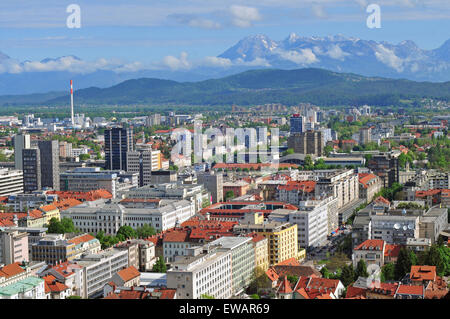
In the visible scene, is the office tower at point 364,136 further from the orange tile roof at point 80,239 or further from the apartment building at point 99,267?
the apartment building at point 99,267

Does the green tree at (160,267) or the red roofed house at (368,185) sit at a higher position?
the red roofed house at (368,185)

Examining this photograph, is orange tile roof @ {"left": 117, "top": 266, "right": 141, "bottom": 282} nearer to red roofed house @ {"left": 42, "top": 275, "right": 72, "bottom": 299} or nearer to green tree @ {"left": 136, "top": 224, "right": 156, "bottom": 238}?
red roofed house @ {"left": 42, "top": 275, "right": 72, "bottom": 299}

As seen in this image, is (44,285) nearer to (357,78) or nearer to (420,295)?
(420,295)

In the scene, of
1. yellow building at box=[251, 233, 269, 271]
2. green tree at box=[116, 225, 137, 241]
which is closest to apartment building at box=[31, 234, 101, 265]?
green tree at box=[116, 225, 137, 241]

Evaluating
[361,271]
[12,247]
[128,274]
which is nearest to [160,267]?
[128,274]

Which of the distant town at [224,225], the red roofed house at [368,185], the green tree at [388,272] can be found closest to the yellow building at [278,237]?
the distant town at [224,225]

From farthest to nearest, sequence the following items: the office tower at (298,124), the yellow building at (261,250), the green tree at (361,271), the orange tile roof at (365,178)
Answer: the office tower at (298,124), the orange tile roof at (365,178), the yellow building at (261,250), the green tree at (361,271)

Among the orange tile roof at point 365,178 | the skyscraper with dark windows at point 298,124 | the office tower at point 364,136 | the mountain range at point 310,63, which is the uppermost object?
the mountain range at point 310,63

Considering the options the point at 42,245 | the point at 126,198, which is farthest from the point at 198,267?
the point at 126,198
